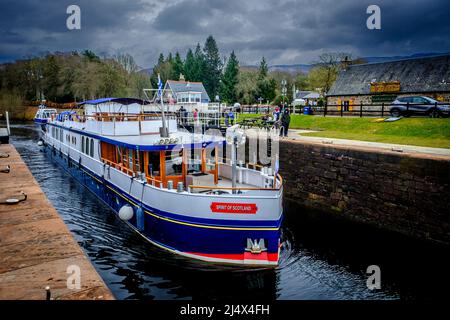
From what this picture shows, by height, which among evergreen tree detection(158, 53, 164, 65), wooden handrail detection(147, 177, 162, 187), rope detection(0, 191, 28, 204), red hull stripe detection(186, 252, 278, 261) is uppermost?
evergreen tree detection(158, 53, 164, 65)

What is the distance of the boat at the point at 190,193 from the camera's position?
10117mm

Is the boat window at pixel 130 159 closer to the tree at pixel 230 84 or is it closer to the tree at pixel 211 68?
the tree at pixel 230 84

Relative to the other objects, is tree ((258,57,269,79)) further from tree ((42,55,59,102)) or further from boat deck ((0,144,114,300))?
boat deck ((0,144,114,300))

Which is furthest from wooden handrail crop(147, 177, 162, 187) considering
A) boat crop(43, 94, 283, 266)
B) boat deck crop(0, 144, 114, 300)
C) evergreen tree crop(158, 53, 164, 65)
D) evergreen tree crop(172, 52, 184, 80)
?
evergreen tree crop(158, 53, 164, 65)

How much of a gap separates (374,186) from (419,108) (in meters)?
12.8

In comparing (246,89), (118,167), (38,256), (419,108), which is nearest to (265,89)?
(246,89)

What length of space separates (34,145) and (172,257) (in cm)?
3601

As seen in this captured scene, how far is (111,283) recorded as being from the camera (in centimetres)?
1025

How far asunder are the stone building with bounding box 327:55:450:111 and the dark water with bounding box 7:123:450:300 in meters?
20.3

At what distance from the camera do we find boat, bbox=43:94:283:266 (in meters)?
10.1

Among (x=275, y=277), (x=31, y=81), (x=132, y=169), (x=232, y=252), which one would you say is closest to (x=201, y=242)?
(x=232, y=252)

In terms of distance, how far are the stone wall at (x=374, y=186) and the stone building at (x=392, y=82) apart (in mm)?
15847

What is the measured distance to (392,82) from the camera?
35375 millimetres
